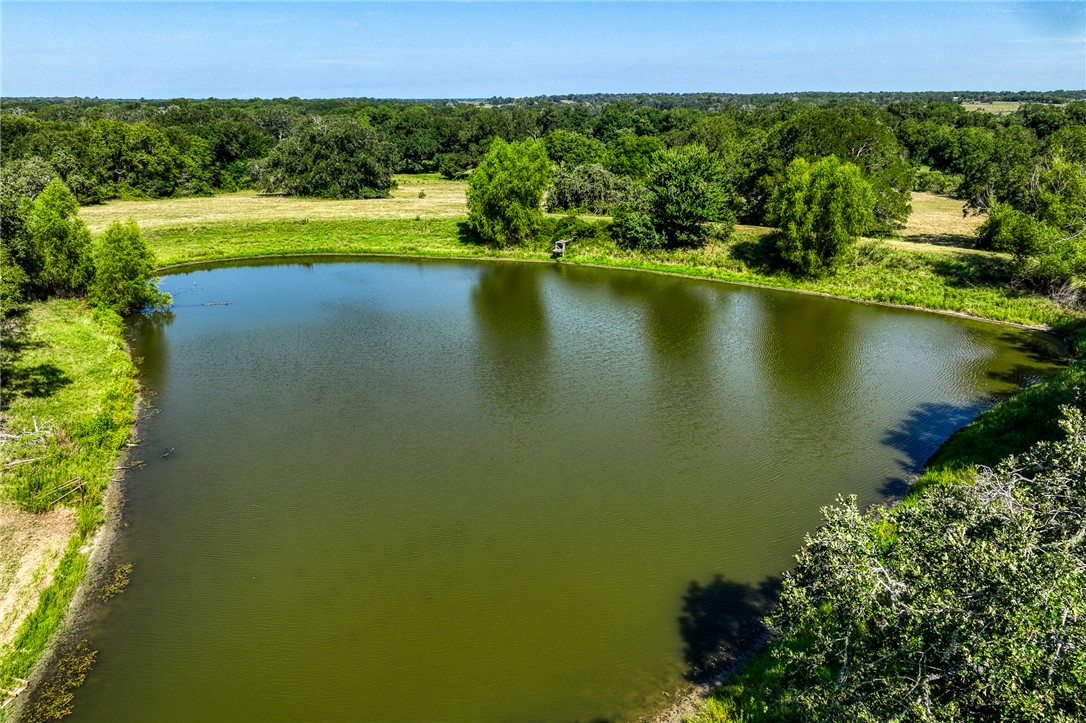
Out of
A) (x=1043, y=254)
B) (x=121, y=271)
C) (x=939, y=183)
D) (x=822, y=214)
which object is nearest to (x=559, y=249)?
(x=822, y=214)

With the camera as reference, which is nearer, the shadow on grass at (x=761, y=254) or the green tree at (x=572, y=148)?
the shadow on grass at (x=761, y=254)

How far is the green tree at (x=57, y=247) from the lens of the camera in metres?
30.4

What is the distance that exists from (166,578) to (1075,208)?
44.5 meters

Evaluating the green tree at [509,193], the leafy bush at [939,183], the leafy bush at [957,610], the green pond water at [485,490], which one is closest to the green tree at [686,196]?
the green tree at [509,193]

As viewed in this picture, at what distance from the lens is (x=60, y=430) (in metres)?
18.7

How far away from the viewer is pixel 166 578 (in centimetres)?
1429

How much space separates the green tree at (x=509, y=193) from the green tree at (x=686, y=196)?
28.5 feet

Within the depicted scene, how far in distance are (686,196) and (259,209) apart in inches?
Result: 1614

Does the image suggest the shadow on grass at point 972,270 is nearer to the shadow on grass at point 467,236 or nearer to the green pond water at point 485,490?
the green pond water at point 485,490

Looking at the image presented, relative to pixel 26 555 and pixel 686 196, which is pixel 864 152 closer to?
pixel 686 196

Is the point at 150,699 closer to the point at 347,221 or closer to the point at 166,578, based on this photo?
the point at 166,578

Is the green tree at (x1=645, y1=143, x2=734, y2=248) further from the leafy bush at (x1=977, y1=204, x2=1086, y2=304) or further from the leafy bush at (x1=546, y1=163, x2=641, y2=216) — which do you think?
the leafy bush at (x1=977, y1=204, x2=1086, y2=304)

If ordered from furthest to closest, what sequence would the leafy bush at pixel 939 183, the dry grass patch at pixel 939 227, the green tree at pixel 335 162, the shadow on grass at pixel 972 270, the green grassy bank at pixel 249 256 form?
1. the leafy bush at pixel 939 183
2. the green tree at pixel 335 162
3. the dry grass patch at pixel 939 227
4. the shadow on grass at pixel 972 270
5. the green grassy bank at pixel 249 256

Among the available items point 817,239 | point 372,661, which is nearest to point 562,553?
point 372,661
